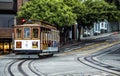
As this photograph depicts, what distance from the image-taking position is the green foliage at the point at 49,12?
Answer: 55188 mm

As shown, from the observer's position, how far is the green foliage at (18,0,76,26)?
55.2 meters

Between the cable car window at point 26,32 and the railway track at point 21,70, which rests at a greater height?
the cable car window at point 26,32

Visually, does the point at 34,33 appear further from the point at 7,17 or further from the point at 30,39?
the point at 7,17

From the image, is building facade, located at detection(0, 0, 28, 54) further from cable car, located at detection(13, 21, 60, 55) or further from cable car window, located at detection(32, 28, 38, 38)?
cable car window, located at detection(32, 28, 38, 38)

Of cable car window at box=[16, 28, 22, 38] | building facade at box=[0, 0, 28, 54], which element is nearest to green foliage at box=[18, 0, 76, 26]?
building facade at box=[0, 0, 28, 54]

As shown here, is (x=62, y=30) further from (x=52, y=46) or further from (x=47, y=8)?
(x=52, y=46)

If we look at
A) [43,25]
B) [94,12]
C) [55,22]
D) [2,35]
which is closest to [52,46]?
[43,25]

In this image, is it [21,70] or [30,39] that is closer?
[21,70]

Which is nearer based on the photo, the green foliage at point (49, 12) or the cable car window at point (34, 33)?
the cable car window at point (34, 33)

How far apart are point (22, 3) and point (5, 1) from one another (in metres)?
2.45

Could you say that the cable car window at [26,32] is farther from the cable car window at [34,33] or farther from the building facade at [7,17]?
the building facade at [7,17]

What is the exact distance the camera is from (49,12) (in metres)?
55.6

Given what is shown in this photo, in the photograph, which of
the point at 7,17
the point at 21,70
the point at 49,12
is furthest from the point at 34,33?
the point at 7,17

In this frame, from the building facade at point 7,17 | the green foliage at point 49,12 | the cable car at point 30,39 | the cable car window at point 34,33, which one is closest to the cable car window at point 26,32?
the cable car at point 30,39
